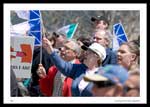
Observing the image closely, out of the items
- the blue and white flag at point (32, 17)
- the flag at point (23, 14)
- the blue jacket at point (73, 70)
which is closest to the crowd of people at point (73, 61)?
the blue jacket at point (73, 70)

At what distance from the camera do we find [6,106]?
760 cm

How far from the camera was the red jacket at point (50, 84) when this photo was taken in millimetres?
7340

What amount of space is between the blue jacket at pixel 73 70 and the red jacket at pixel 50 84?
4.0 inches

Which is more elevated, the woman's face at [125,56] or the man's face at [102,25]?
the man's face at [102,25]

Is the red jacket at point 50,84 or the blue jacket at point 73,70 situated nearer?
the blue jacket at point 73,70

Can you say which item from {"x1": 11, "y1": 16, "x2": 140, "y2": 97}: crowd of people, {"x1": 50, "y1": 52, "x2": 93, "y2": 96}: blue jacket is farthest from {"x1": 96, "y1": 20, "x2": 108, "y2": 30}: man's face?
{"x1": 50, "y1": 52, "x2": 93, "y2": 96}: blue jacket

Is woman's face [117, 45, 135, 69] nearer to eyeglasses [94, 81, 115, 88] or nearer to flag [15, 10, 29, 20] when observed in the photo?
flag [15, 10, 29, 20]

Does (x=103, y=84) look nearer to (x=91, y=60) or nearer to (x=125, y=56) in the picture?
(x=91, y=60)

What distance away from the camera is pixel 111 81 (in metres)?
3.56

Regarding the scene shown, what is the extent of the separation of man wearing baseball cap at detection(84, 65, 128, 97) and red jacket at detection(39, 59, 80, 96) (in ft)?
11.9

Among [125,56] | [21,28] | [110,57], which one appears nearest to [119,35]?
[110,57]

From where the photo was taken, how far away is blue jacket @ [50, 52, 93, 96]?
7.06 metres

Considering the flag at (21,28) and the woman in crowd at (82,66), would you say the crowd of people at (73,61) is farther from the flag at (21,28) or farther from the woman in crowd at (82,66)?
the flag at (21,28)

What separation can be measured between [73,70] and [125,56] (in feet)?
2.25
